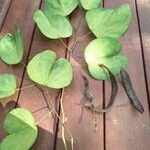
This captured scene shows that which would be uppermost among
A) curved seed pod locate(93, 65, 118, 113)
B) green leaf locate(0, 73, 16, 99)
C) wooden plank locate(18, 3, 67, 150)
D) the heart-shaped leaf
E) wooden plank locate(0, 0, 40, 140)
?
green leaf locate(0, 73, 16, 99)

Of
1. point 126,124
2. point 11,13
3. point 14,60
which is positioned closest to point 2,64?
point 14,60

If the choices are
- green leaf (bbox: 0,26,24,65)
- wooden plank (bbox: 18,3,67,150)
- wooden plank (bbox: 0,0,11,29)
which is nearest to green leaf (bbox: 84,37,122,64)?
wooden plank (bbox: 18,3,67,150)

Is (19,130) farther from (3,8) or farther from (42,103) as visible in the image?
(3,8)

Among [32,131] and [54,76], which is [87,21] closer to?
[54,76]

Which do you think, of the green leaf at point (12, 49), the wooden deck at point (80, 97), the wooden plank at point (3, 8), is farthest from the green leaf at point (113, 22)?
the wooden plank at point (3, 8)

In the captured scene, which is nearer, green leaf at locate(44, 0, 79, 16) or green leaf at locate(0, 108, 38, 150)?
green leaf at locate(0, 108, 38, 150)

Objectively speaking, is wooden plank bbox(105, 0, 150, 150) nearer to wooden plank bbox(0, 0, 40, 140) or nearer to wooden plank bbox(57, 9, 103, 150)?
wooden plank bbox(57, 9, 103, 150)

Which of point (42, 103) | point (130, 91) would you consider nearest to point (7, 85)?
point (42, 103)
